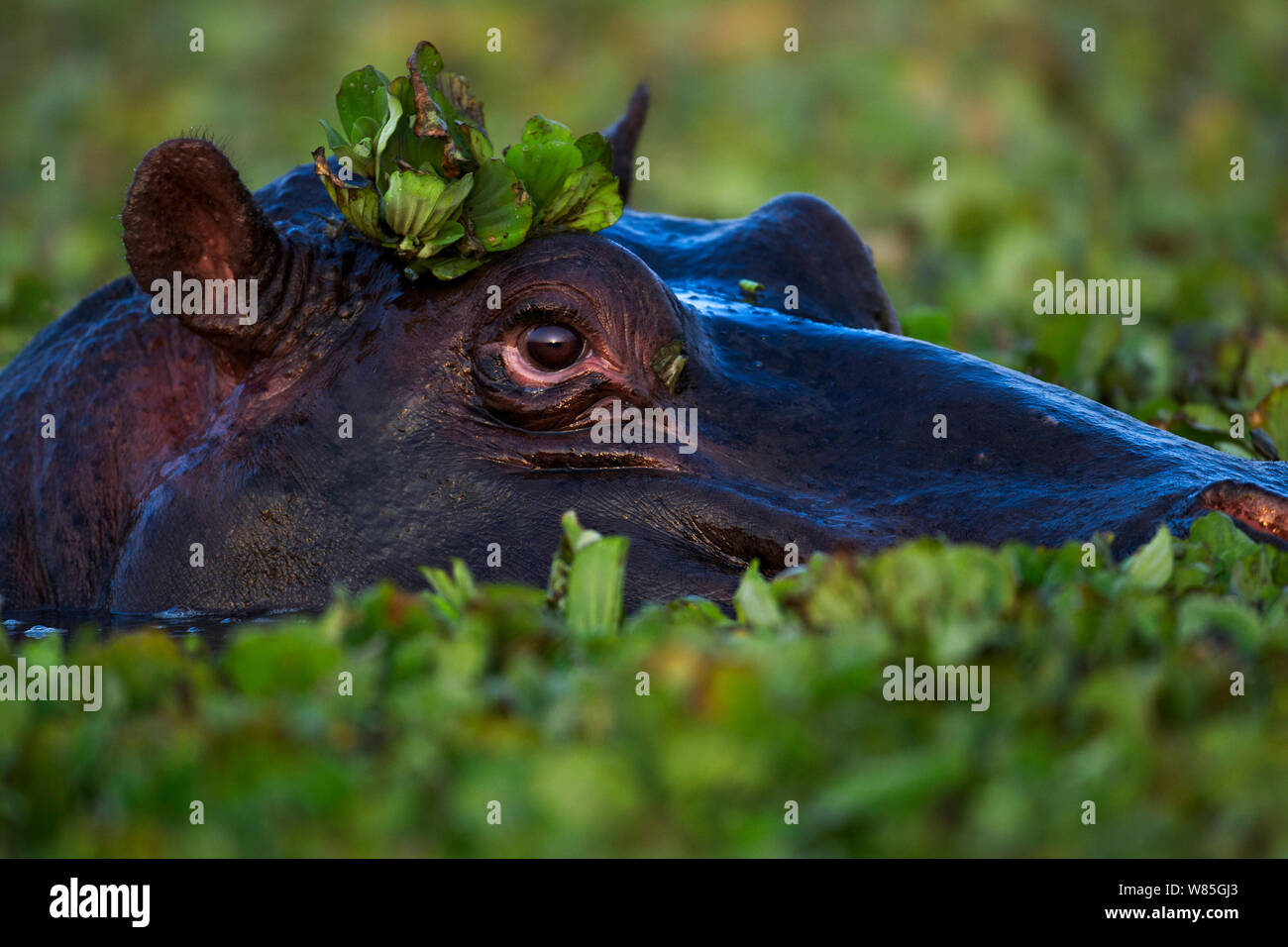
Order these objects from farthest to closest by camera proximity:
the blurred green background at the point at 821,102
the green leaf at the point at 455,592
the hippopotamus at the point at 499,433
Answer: the blurred green background at the point at 821,102
the hippopotamus at the point at 499,433
the green leaf at the point at 455,592

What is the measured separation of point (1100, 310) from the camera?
6750 millimetres

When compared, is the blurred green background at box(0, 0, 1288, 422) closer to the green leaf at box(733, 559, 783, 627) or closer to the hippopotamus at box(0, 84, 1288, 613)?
the hippopotamus at box(0, 84, 1288, 613)

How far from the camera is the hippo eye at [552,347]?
11.6 feet

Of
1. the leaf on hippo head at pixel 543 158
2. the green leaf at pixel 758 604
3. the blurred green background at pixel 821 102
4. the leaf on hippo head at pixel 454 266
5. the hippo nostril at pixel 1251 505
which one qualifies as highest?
the blurred green background at pixel 821 102

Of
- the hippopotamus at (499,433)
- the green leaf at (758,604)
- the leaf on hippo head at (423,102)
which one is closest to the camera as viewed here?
the green leaf at (758,604)

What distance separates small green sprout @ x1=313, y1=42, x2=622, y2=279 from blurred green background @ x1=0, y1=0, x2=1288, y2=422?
4968mm

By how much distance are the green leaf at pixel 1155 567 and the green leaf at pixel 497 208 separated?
4.86ft

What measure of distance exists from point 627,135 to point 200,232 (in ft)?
5.62

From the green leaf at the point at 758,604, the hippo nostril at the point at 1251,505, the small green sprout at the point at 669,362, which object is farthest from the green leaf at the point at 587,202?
the hippo nostril at the point at 1251,505

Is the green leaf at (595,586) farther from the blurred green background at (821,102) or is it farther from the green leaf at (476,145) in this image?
the blurred green background at (821,102)

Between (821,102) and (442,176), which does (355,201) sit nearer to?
(442,176)

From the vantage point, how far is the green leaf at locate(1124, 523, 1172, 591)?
2721mm

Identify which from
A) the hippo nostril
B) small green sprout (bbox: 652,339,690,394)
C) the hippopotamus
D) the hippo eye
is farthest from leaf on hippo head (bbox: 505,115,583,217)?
the hippo nostril

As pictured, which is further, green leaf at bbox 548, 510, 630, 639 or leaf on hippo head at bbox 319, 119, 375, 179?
leaf on hippo head at bbox 319, 119, 375, 179
